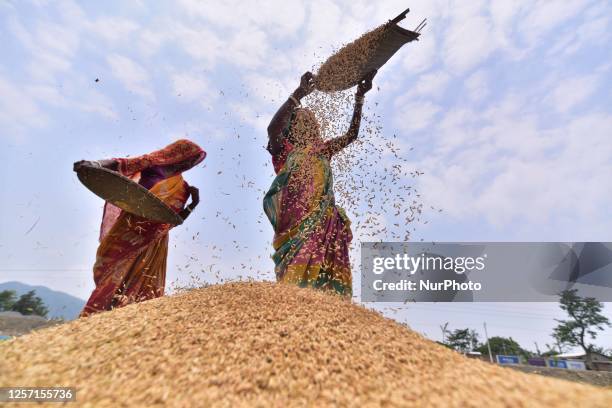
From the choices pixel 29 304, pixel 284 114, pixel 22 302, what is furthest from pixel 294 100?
pixel 22 302

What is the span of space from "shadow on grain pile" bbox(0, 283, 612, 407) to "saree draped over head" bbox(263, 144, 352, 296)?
166cm

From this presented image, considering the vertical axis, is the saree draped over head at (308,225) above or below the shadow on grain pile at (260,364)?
above

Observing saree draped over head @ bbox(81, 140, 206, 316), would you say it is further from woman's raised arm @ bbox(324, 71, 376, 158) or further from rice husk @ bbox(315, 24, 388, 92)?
rice husk @ bbox(315, 24, 388, 92)

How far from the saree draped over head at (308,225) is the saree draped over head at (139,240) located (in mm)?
1184

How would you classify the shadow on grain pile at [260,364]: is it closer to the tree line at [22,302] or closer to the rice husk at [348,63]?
the rice husk at [348,63]

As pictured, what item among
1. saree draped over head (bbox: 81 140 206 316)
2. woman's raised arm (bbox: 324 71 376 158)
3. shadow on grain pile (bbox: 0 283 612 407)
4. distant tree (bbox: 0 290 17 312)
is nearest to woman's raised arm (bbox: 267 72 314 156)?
woman's raised arm (bbox: 324 71 376 158)

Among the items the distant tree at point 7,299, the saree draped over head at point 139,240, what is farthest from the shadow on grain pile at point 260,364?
the distant tree at point 7,299

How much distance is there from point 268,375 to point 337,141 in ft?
12.4

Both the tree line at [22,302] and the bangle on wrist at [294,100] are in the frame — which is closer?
the bangle on wrist at [294,100]

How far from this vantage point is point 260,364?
189 centimetres

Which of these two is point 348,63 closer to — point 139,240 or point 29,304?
point 139,240

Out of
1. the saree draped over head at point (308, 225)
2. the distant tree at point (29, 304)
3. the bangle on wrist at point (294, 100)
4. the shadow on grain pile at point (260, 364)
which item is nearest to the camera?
the shadow on grain pile at point (260, 364)

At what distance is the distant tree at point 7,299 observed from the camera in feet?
74.4

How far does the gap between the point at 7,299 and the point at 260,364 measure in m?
28.7
